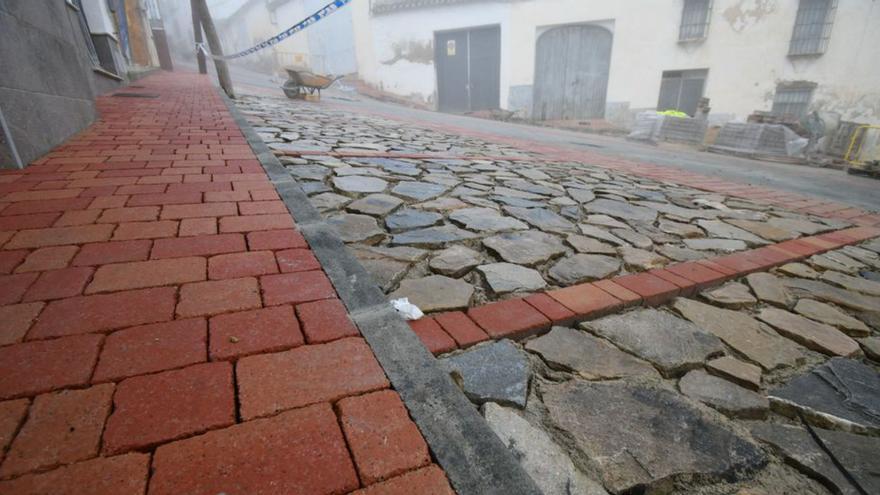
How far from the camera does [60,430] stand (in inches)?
32.8

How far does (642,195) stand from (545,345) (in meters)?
2.59

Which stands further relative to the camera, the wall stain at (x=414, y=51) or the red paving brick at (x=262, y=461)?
the wall stain at (x=414, y=51)

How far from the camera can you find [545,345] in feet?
4.45

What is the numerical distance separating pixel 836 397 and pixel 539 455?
3.21ft

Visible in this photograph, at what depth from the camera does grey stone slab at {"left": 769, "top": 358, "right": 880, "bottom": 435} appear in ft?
3.75

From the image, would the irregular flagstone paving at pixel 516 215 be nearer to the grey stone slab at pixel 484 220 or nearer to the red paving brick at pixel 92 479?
the grey stone slab at pixel 484 220

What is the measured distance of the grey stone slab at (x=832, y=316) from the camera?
1615 millimetres

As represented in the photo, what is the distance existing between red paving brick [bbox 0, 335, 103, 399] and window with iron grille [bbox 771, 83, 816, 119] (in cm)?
1447

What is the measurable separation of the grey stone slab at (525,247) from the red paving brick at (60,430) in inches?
58.3

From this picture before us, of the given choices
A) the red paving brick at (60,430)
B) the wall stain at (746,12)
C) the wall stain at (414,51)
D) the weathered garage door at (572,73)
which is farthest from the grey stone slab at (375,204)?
the wall stain at (414,51)

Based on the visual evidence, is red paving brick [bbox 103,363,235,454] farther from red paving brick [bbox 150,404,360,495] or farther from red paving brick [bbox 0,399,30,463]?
red paving brick [bbox 0,399,30,463]

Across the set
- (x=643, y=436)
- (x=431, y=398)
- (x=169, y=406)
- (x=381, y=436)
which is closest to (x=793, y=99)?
(x=643, y=436)

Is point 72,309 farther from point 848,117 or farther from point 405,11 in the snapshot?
point 405,11

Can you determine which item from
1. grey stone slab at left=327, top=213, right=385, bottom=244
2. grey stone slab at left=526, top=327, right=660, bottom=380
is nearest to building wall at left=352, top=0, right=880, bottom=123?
grey stone slab at left=327, top=213, right=385, bottom=244
